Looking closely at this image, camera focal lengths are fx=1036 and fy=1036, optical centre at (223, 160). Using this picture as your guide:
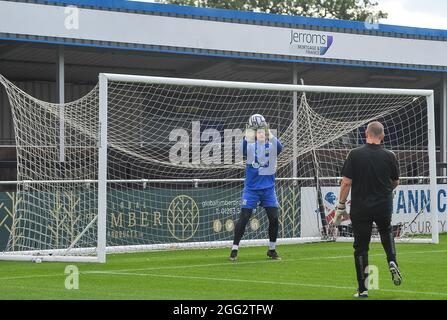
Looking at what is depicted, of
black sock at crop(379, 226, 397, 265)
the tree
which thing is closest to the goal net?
black sock at crop(379, 226, 397, 265)

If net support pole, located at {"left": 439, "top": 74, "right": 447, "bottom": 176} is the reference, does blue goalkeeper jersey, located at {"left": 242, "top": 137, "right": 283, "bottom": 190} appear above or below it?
below

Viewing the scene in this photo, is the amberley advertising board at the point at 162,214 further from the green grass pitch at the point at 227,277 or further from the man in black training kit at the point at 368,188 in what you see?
the man in black training kit at the point at 368,188

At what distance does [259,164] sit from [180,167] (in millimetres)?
6101

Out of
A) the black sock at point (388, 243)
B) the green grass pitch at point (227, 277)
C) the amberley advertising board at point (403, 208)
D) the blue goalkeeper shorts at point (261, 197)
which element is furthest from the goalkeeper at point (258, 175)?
the amberley advertising board at point (403, 208)

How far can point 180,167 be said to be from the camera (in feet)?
71.9

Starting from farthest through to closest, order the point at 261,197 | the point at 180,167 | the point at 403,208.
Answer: the point at 403,208
the point at 180,167
the point at 261,197

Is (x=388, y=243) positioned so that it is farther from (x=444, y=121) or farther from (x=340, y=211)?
(x=444, y=121)

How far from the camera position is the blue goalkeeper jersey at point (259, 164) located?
1598 cm

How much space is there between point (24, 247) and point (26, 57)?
12.3 meters

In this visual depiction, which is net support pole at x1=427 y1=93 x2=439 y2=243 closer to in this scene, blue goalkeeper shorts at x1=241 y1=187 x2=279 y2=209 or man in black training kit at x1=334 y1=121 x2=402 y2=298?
blue goalkeeper shorts at x1=241 y1=187 x2=279 y2=209

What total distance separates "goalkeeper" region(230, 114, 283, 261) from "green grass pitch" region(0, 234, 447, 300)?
25.7 inches

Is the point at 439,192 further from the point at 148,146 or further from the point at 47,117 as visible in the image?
the point at 47,117

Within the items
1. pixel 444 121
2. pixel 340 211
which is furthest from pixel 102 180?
pixel 444 121

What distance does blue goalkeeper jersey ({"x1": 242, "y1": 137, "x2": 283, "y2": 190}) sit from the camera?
16.0m
